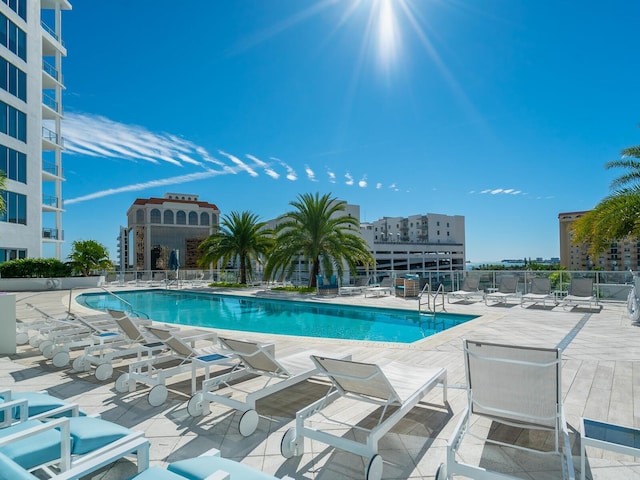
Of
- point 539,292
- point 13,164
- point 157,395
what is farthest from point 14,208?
point 539,292

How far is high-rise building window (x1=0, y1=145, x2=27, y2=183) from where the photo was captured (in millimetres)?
21000

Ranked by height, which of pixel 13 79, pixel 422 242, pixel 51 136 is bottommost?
pixel 422 242

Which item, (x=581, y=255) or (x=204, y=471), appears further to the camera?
(x=581, y=255)

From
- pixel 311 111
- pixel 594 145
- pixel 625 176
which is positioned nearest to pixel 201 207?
pixel 311 111

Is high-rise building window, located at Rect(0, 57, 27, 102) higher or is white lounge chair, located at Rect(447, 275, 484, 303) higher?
high-rise building window, located at Rect(0, 57, 27, 102)

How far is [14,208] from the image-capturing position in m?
21.7

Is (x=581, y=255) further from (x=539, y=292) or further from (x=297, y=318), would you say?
(x=297, y=318)

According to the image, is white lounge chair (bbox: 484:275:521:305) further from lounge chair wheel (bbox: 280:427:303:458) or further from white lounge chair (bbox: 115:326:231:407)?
lounge chair wheel (bbox: 280:427:303:458)

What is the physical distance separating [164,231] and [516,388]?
65601 mm

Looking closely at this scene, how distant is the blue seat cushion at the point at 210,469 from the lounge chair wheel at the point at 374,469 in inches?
33.4

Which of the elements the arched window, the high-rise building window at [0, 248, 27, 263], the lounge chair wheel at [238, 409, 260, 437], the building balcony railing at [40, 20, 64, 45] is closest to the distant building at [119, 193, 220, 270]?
the arched window

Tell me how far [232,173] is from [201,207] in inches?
1100

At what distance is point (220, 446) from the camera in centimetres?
320

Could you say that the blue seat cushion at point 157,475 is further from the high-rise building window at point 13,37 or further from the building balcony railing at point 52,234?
the building balcony railing at point 52,234
